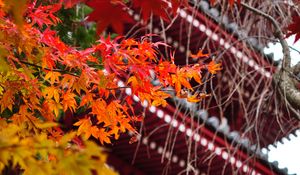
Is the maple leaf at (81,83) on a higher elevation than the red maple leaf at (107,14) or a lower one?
lower

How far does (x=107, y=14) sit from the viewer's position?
126cm

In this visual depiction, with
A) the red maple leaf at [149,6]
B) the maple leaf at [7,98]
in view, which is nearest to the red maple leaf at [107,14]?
the red maple leaf at [149,6]

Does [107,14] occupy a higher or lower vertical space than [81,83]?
higher

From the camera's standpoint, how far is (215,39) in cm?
460

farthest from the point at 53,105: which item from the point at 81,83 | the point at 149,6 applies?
the point at 149,6

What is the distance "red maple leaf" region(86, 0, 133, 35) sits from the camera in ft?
4.08

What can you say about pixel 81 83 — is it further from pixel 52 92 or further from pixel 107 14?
pixel 107 14

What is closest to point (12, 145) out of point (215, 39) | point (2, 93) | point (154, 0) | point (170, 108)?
point (154, 0)

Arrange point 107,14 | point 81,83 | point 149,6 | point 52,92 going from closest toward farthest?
point 107,14 < point 149,6 < point 81,83 < point 52,92

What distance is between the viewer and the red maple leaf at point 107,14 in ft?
4.08

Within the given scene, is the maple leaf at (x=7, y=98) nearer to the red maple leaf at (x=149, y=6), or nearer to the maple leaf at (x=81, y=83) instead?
the maple leaf at (x=81, y=83)

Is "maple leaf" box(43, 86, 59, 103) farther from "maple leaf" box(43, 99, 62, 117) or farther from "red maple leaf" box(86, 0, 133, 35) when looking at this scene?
"red maple leaf" box(86, 0, 133, 35)

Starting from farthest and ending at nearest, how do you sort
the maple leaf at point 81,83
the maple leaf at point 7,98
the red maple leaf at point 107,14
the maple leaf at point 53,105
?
the maple leaf at point 53,105 → the maple leaf at point 7,98 → the maple leaf at point 81,83 → the red maple leaf at point 107,14

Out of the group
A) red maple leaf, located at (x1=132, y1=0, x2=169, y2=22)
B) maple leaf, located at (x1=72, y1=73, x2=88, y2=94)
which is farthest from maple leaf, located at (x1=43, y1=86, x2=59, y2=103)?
red maple leaf, located at (x1=132, y1=0, x2=169, y2=22)
